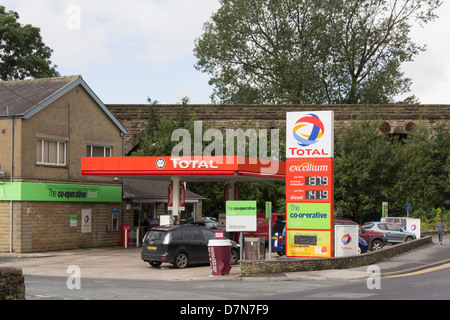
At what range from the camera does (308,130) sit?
2573 cm

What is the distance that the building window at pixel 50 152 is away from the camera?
1303 inches

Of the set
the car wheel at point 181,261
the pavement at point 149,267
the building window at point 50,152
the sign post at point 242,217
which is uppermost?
the building window at point 50,152

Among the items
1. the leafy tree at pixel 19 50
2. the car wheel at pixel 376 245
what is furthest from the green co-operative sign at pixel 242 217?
the leafy tree at pixel 19 50

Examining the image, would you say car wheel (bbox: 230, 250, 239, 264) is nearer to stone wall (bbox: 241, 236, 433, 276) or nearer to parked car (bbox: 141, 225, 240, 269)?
parked car (bbox: 141, 225, 240, 269)

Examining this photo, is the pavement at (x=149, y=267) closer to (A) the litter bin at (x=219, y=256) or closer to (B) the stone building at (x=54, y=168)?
(A) the litter bin at (x=219, y=256)

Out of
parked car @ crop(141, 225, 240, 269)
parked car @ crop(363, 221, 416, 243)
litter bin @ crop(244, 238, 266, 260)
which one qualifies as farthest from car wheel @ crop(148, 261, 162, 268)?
parked car @ crop(363, 221, 416, 243)

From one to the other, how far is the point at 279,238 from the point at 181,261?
626 cm

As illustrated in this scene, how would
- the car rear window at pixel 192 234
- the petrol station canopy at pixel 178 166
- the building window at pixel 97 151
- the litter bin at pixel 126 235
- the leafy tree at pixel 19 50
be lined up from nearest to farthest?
the car rear window at pixel 192 234 → the petrol station canopy at pixel 178 166 → the litter bin at pixel 126 235 → the building window at pixel 97 151 → the leafy tree at pixel 19 50

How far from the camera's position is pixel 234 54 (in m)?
62.6

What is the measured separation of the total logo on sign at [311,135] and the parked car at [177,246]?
4.64 metres

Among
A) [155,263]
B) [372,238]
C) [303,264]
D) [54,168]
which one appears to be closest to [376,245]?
[372,238]
